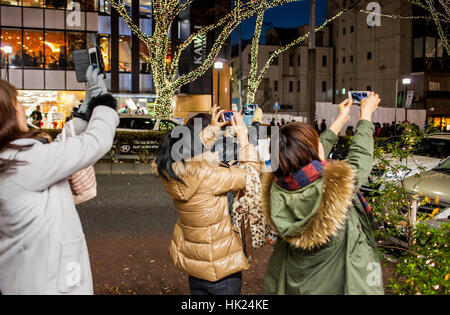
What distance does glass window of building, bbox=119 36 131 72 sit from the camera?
31953mm

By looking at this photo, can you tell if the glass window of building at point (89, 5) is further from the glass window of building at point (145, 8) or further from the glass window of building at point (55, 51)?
the glass window of building at point (145, 8)

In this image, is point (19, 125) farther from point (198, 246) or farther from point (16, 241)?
point (198, 246)

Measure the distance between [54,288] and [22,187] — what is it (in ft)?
1.68

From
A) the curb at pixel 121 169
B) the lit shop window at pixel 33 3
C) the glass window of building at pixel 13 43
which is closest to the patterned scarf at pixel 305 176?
the curb at pixel 121 169

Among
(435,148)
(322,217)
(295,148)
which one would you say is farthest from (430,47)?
(322,217)

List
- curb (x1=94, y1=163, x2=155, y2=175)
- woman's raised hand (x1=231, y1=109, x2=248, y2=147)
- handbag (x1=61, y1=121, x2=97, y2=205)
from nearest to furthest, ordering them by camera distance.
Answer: handbag (x1=61, y1=121, x2=97, y2=205)
woman's raised hand (x1=231, y1=109, x2=248, y2=147)
curb (x1=94, y1=163, x2=155, y2=175)

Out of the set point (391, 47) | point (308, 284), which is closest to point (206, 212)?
point (308, 284)

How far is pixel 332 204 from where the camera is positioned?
2.15m

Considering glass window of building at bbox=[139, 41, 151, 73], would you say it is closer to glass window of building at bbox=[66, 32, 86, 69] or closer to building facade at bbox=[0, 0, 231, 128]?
building facade at bbox=[0, 0, 231, 128]

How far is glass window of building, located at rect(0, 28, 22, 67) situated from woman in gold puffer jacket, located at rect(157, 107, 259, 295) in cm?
2991

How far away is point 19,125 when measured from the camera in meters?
1.99

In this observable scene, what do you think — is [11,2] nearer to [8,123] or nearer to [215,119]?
[215,119]

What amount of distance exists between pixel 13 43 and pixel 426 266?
1245 inches

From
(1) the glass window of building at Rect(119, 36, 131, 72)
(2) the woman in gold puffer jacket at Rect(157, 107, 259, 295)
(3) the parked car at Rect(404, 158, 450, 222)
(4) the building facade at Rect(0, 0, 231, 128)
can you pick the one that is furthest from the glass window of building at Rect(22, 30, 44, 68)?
(2) the woman in gold puffer jacket at Rect(157, 107, 259, 295)
